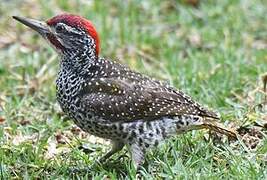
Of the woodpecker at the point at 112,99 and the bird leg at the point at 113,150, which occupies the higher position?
the woodpecker at the point at 112,99

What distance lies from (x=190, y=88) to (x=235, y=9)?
2778mm

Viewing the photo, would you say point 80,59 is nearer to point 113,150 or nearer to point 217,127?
Result: point 113,150

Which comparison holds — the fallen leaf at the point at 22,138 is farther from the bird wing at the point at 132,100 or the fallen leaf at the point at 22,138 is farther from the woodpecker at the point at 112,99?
the bird wing at the point at 132,100

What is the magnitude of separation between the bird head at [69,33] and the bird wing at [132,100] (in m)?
0.31

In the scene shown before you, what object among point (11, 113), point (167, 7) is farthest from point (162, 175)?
point (167, 7)

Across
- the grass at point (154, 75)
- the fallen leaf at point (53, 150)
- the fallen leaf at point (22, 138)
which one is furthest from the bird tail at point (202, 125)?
the fallen leaf at point (22, 138)

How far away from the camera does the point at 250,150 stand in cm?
706

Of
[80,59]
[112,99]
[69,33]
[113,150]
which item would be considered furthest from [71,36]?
[113,150]

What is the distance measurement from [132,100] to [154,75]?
2652 mm

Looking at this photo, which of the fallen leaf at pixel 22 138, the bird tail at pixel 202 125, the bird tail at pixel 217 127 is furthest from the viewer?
the fallen leaf at pixel 22 138

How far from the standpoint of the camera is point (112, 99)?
22.4 feet

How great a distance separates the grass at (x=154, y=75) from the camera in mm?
6906

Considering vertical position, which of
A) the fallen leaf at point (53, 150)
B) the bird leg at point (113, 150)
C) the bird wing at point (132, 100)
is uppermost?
the bird wing at point (132, 100)

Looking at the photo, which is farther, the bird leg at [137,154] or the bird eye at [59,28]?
the bird eye at [59,28]
